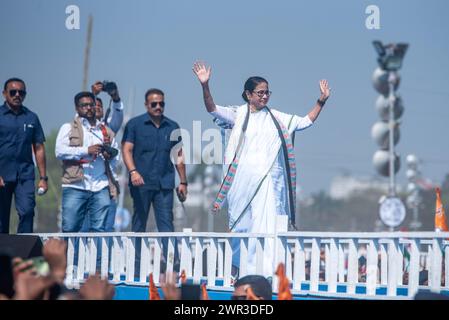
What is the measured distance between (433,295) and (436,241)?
147 cm

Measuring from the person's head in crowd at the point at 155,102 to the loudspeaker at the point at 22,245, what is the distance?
12.8 ft

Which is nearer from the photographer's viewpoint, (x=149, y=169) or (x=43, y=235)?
(x=43, y=235)

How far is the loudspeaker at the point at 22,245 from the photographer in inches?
293

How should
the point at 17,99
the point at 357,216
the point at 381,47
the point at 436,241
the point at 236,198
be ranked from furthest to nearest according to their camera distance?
the point at 357,216 → the point at 381,47 → the point at 17,99 → the point at 236,198 → the point at 436,241

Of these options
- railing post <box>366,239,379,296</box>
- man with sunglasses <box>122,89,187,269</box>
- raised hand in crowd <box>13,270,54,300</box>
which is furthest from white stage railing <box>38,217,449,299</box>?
raised hand in crowd <box>13,270,54,300</box>

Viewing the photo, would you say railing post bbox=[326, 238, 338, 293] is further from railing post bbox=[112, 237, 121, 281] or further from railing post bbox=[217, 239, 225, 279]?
railing post bbox=[112, 237, 121, 281]

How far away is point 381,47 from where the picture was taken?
27.0 metres

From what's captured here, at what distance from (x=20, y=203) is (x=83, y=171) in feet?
2.35

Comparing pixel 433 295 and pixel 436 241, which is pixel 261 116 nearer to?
pixel 436 241

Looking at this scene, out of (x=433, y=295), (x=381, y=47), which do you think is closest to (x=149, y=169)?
(x=433, y=295)

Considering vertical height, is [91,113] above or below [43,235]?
above

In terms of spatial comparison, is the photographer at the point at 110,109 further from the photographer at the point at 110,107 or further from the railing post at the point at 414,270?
the railing post at the point at 414,270

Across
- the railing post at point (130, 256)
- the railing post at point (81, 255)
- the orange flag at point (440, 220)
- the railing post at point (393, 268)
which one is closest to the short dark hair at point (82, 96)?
the railing post at point (81, 255)

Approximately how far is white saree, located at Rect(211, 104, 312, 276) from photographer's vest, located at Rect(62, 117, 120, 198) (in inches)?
75.1
